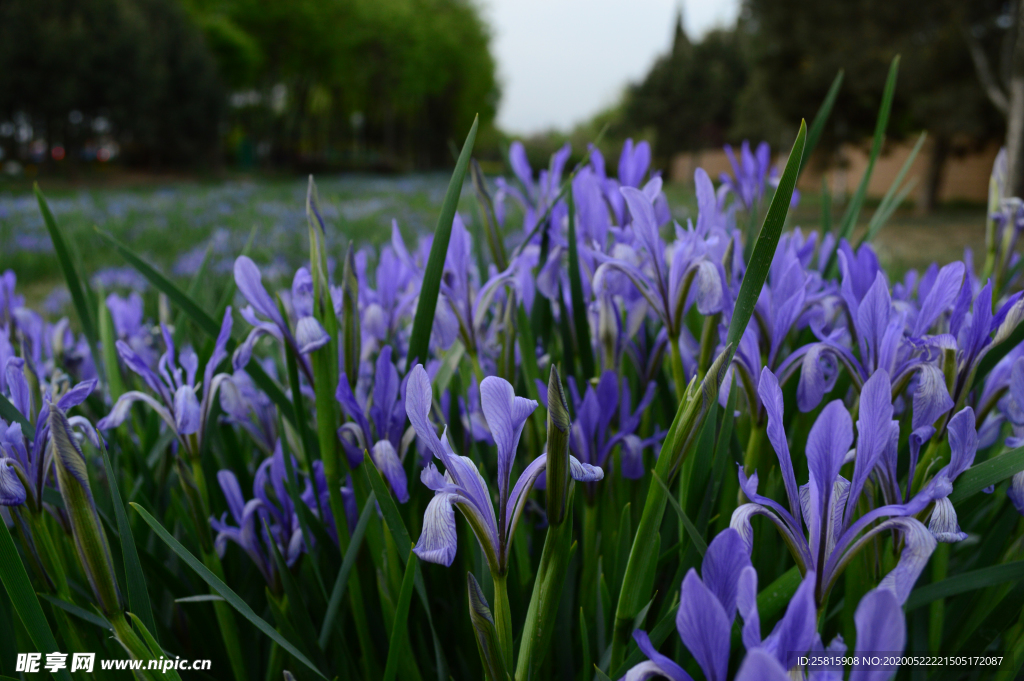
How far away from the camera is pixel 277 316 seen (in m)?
0.75

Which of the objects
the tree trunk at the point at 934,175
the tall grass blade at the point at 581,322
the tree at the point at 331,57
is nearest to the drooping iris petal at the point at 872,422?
the tall grass blade at the point at 581,322

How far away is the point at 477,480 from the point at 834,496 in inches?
10.7

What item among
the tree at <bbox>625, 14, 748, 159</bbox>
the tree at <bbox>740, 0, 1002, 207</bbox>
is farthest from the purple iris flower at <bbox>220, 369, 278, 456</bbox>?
the tree at <bbox>625, 14, 748, 159</bbox>

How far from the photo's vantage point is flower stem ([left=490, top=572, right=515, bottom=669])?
0.51 m

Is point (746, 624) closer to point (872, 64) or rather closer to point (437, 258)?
point (437, 258)

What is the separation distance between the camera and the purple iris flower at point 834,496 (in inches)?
17.8

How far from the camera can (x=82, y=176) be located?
21016 millimetres

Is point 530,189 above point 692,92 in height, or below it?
below

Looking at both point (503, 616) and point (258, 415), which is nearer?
point (503, 616)

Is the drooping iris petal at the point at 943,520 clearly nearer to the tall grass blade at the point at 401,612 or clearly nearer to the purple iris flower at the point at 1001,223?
the tall grass blade at the point at 401,612

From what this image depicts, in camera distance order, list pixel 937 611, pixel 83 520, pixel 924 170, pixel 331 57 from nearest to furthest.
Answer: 1. pixel 83 520
2. pixel 937 611
3. pixel 924 170
4. pixel 331 57

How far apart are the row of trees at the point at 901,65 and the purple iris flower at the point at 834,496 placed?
29.7ft

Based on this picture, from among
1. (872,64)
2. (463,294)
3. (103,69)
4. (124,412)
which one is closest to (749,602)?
(463,294)

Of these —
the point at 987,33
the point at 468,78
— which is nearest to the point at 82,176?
the point at 987,33
